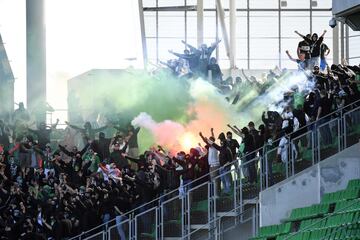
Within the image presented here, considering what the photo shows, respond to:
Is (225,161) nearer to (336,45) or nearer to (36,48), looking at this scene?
(36,48)

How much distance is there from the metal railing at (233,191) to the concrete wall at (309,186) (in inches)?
13.1

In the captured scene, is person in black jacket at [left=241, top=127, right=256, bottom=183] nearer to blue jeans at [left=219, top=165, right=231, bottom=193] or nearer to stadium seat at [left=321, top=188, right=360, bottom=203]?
blue jeans at [left=219, top=165, right=231, bottom=193]

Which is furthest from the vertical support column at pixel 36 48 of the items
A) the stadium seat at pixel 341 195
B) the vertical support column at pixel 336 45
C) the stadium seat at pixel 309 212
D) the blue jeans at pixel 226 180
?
the stadium seat at pixel 341 195

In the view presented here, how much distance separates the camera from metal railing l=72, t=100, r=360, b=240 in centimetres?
2992

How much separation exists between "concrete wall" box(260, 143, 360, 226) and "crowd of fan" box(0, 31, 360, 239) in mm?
622

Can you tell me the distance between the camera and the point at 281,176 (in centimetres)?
3014

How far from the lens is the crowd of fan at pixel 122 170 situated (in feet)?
101

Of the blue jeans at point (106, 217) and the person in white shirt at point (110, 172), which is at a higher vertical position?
the person in white shirt at point (110, 172)

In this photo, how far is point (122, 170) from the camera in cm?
3372

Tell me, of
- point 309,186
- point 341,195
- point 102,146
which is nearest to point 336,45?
point 102,146

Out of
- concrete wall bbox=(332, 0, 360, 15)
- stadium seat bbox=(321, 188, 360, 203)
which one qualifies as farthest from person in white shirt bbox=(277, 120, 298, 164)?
concrete wall bbox=(332, 0, 360, 15)

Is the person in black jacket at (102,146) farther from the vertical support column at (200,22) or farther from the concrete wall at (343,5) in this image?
the vertical support column at (200,22)

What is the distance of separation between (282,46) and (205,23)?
501 cm

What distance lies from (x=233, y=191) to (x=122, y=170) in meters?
4.15
